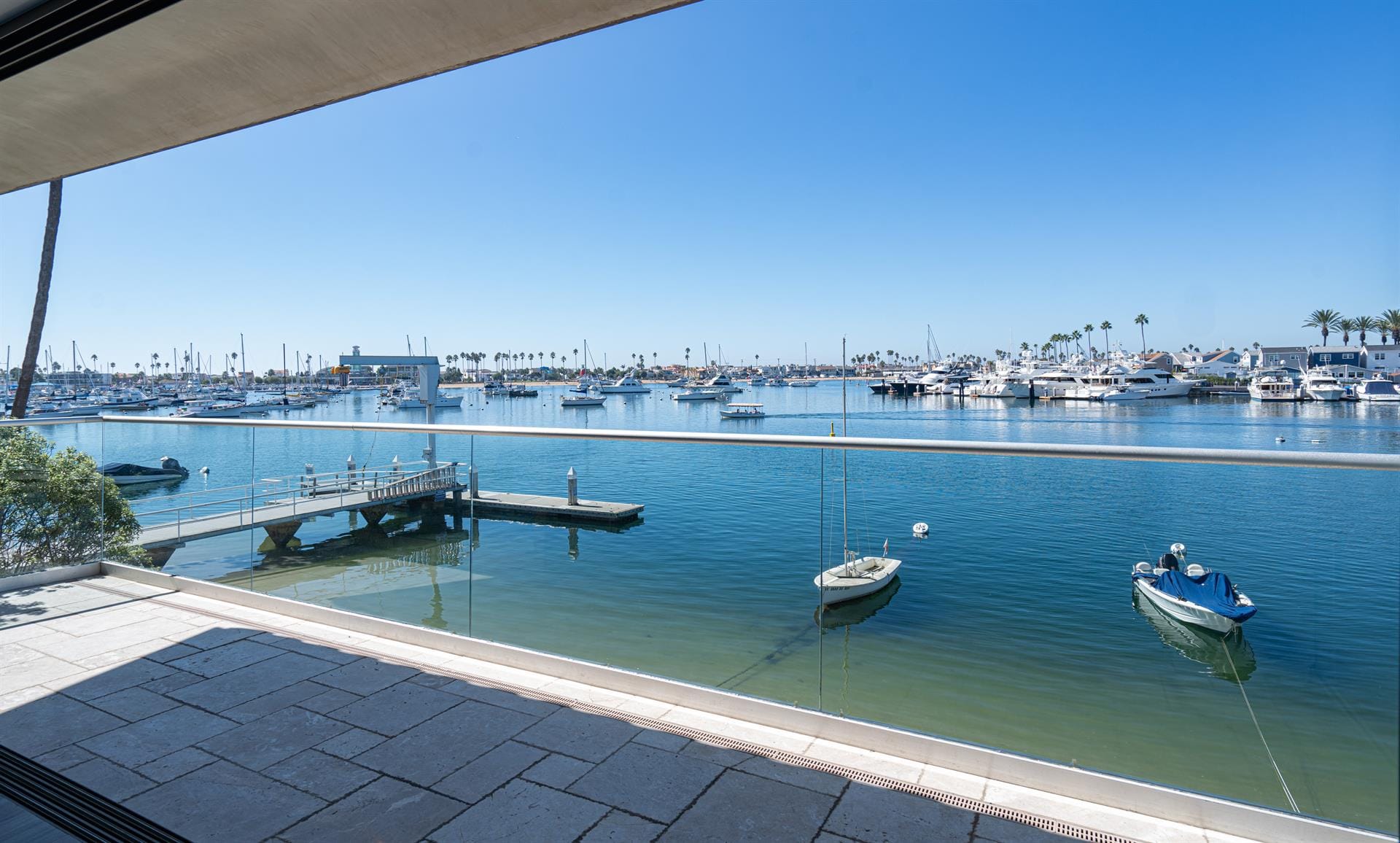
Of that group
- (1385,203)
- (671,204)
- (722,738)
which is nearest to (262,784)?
(722,738)

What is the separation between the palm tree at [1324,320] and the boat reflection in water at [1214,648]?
83975mm

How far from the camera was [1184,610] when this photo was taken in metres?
1.86

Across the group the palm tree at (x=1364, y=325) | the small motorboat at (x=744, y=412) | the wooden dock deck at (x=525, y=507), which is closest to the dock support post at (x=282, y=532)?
the wooden dock deck at (x=525, y=507)

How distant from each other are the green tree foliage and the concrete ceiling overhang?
6.83 feet

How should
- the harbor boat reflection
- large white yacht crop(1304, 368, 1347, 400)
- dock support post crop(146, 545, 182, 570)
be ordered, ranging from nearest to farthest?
A: the harbor boat reflection
dock support post crop(146, 545, 182, 570)
large white yacht crop(1304, 368, 1347, 400)

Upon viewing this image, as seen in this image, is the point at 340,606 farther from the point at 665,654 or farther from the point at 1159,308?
the point at 1159,308

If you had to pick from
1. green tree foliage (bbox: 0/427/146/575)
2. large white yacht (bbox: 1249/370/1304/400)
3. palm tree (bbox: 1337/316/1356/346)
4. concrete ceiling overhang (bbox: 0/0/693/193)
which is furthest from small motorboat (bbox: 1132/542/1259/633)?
palm tree (bbox: 1337/316/1356/346)

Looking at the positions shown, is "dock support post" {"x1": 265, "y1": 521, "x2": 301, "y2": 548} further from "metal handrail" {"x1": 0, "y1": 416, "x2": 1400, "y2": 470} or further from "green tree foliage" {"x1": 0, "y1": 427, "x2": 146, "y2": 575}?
"green tree foliage" {"x1": 0, "y1": 427, "x2": 146, "y2": 575}

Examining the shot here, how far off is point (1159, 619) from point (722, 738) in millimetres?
1427

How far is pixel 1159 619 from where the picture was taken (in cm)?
200

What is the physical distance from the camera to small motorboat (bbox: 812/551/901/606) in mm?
2656

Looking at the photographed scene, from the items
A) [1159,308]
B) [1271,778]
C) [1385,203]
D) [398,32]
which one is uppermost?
[1159,308]

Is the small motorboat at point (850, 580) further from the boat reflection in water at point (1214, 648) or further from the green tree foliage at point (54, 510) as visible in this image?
the green tree foliage at point (54, 510)

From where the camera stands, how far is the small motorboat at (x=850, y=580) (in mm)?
2656
